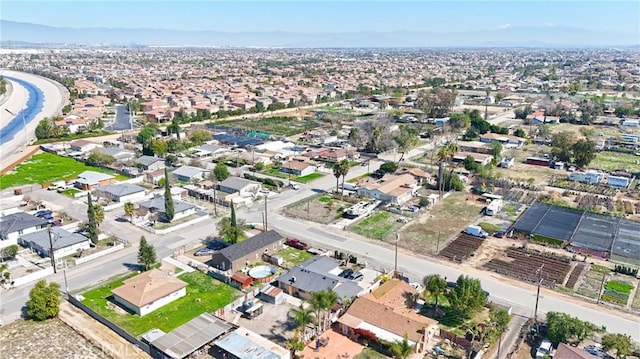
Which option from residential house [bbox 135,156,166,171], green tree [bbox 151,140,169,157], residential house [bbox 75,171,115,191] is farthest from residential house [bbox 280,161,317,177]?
residential house [bbox 75,171,115,191]

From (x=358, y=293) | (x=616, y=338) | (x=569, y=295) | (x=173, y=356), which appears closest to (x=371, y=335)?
(x=358, y=293)

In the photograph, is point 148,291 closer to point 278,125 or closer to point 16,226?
point 16,226

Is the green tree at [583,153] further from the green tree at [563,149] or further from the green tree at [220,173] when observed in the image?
the green tree at [220,173]

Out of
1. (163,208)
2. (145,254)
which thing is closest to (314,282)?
(145,254)

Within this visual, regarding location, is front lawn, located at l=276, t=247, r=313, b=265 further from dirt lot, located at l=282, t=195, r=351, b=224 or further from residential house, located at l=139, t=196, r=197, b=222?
residential house, located at l=139, t=196, r=197, b=222

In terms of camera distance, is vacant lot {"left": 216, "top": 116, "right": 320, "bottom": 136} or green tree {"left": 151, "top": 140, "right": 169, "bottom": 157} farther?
vacant lot {"left": 216, "top": 116, "right": 320, "bottom": 136}
